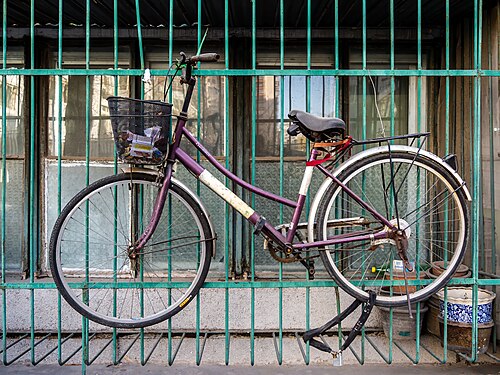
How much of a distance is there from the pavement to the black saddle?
1.88m

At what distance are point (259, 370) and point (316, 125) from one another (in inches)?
79.9

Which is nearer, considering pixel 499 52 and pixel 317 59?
pixel 499 52

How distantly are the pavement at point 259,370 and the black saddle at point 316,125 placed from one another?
188 cm

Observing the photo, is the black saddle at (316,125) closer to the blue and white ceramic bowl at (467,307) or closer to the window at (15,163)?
the blue and white ceramic bowl at (467,307)

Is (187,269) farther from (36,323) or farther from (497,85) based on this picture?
(497,85)

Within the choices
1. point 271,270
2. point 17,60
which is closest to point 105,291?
point 271,270

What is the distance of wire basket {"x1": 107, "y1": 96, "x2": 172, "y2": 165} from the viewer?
2.62 m

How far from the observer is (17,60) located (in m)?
5.00

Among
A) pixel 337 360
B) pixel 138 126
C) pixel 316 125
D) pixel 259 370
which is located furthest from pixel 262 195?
pixel 259 370

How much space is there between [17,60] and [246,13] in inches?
100

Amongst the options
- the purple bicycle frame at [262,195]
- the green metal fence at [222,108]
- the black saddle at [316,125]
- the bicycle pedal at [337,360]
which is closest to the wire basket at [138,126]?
the purple bicycle frame at [262,195]

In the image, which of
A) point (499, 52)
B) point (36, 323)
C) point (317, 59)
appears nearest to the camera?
point (499, 52)

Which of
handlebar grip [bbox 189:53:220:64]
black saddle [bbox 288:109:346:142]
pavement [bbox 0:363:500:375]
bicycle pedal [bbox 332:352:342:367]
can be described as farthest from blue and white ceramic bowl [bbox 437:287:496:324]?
→ handlebar grip [bbox 189:53:220:64]

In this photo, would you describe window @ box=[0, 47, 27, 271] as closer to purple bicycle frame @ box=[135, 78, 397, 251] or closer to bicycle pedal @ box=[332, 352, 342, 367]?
purple bicycle frame @ box=[135, 78, 397, 251]
